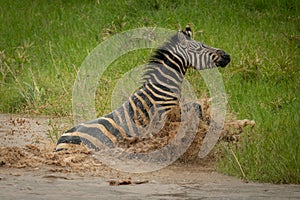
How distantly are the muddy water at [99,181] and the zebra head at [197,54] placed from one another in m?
1.57

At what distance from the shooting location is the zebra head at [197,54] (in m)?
9.46

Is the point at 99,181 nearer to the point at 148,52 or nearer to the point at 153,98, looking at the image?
the point at 153,98

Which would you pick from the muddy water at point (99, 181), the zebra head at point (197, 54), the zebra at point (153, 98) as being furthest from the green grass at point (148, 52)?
the zebra at point (153, 98)

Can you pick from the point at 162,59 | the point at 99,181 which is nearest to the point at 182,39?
the point at 162,59

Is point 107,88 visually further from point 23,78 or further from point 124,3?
point 124,3

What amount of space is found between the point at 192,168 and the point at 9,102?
5.03 m

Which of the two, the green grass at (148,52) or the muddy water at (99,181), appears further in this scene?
the green grass at (148,52)

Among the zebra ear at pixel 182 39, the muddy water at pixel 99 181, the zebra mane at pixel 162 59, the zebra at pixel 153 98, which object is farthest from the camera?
the zebra ear at pixel 182 39

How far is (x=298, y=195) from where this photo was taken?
667 cm

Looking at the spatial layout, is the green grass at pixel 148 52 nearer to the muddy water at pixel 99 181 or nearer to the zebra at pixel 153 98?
the muddy water at pixel 99 181

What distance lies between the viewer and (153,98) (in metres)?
8.96

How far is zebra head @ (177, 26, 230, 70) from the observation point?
31.0ft

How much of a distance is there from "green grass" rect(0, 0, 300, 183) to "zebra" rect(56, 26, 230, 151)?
38.6 inches

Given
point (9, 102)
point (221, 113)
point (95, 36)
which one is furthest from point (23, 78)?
point (221, 113)
